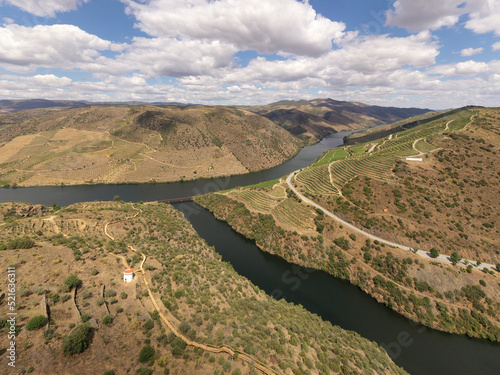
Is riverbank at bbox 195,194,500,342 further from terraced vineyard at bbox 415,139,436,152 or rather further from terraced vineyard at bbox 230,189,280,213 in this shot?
terraced vineyard at bbox 415,139,436,152

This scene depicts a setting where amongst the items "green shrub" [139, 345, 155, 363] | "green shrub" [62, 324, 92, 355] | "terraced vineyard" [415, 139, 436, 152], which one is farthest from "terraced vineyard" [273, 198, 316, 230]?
"terraced vineyard" [415, 139, 436, 152]

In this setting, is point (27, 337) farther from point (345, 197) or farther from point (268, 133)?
point (268, 133)

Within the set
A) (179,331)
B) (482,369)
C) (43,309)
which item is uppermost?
(43,309)

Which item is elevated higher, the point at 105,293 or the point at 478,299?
the point at 105,293

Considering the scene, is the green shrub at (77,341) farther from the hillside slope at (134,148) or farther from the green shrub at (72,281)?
the hillside slope at (134,148)

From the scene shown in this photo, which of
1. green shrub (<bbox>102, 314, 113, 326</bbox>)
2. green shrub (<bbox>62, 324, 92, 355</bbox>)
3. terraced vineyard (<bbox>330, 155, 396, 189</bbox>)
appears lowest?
green shrub (<bbox>102, 314, 113, 326</bbox>)

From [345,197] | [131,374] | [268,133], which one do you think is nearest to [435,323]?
[345,197]
